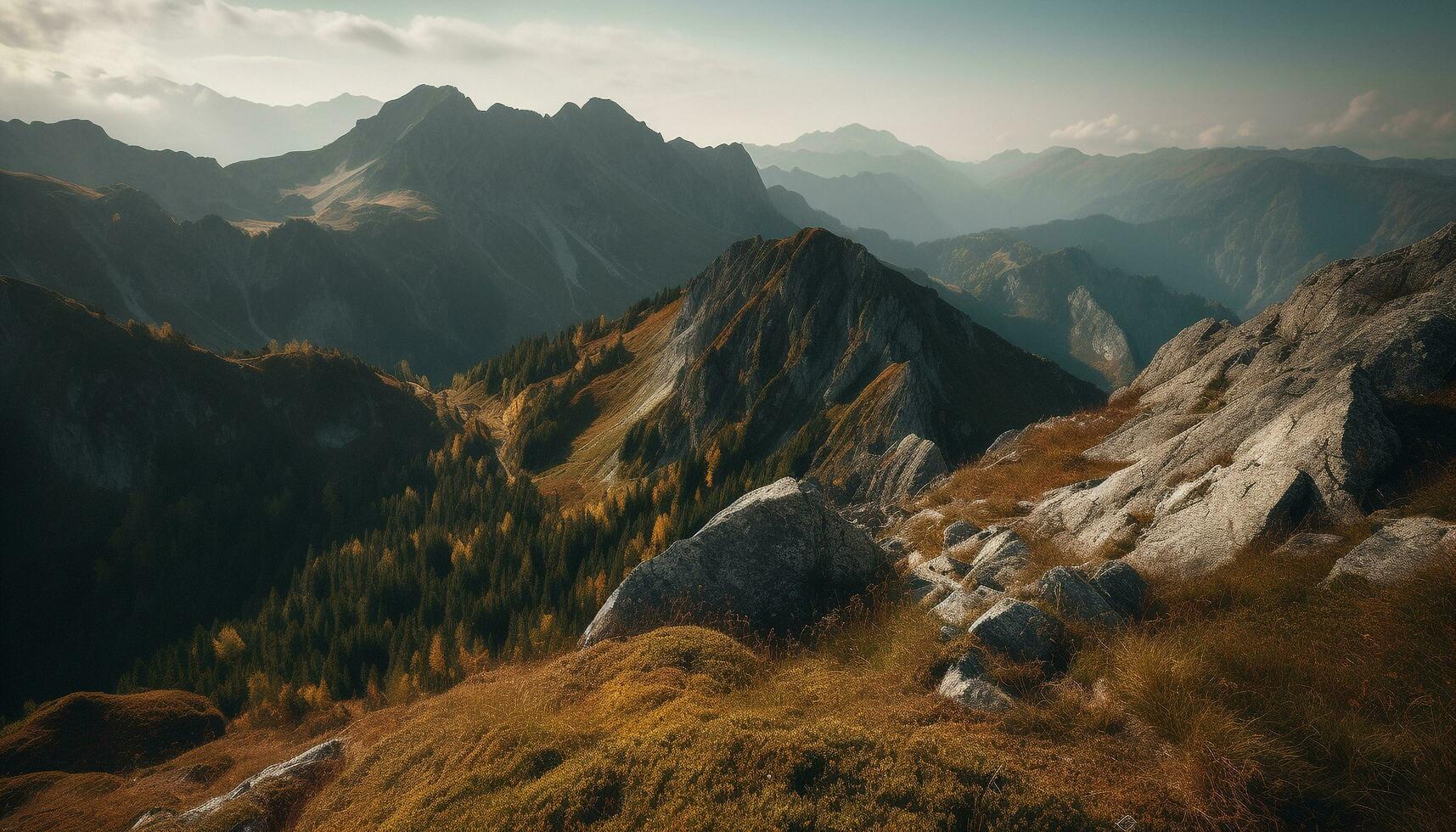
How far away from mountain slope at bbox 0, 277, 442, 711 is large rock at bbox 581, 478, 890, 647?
394 feet

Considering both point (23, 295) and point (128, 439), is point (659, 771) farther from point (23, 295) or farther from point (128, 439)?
point (23, 295)

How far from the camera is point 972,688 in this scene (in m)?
11.0

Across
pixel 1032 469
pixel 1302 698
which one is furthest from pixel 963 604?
pixel 1032 469

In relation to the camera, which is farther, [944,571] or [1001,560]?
[944,571]

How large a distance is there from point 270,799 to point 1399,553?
25.2 metres

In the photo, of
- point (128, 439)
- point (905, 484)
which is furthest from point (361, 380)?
point (905, 484)

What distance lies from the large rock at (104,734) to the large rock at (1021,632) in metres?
65.1

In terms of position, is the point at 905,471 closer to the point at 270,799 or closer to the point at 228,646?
the point at 270,799

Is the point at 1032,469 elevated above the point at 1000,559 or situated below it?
below

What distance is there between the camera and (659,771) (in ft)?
31.2

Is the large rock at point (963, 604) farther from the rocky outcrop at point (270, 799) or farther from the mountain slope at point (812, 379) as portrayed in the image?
the mountain slope at point (812, 379)

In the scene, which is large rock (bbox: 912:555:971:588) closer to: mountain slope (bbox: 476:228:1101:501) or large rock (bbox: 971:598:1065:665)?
large rock (bbox: 971:598:1065:665)

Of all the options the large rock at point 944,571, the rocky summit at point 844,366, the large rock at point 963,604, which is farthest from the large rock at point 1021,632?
the rocky summit at point 844,366

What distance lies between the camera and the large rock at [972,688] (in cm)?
1061
